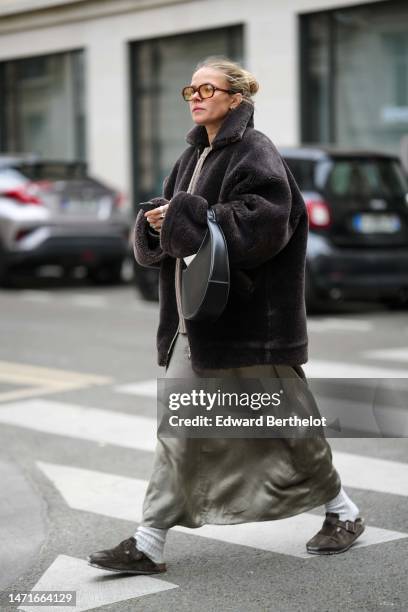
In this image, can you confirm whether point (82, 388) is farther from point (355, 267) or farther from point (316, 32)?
point (316, 32)

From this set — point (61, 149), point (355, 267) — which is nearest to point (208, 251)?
point (355, 267)

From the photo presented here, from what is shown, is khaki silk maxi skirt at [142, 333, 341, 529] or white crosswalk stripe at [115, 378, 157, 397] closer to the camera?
khaki silk maxi skirt at [142, 333, 341, 529]

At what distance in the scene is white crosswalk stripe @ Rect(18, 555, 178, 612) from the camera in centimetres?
412

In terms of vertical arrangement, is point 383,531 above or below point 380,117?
below

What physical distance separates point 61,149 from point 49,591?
2057 centimetres

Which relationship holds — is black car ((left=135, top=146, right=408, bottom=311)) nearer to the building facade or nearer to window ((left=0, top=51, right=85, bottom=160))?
the building facade

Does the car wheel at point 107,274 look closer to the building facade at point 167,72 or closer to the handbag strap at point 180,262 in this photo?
the building facade at point 167,72

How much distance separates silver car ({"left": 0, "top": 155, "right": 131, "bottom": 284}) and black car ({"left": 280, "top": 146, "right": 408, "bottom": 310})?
411 cm

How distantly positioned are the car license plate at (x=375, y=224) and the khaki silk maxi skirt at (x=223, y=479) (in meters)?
8.15

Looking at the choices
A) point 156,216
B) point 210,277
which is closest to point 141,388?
point 156,216

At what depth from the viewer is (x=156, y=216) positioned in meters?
4.39

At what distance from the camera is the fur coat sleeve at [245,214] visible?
13.9 feet

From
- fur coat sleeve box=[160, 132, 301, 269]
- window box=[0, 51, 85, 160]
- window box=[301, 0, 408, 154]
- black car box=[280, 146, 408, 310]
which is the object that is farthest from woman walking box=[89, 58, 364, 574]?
window box=[0, 51, 85, 160]

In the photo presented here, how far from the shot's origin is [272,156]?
4.37 meters
